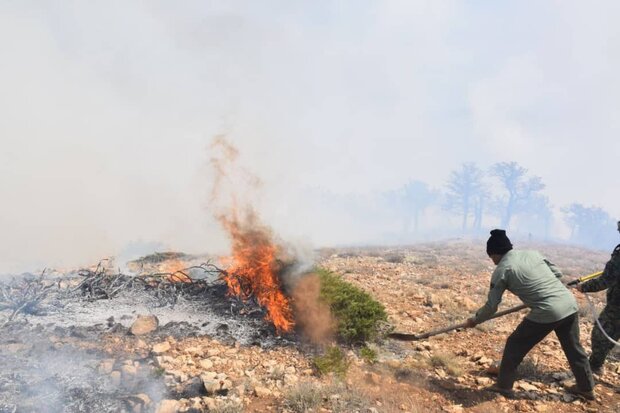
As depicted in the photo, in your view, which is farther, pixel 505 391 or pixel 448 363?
pixel 448 363

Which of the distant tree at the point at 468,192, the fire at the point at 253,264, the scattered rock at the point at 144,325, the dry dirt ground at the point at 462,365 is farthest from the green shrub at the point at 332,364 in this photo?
the distant tree at the point at 468,192

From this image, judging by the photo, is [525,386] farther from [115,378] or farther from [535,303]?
[115,378]

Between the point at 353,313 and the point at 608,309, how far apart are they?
3.59 meters

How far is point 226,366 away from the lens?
5.62 m

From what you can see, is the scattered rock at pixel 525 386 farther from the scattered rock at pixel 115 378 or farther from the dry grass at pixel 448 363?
the scattered rock at pixel 115 378

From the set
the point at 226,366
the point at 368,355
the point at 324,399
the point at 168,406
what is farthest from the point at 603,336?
the point at 168,406

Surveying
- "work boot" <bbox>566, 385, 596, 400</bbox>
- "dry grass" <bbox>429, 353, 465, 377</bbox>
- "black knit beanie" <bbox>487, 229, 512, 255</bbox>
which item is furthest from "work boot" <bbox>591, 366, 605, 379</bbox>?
"black knit beanie" <bbox>487, 229, 512, 255</bbox>

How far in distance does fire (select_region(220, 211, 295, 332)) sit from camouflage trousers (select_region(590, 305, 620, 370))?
471cm

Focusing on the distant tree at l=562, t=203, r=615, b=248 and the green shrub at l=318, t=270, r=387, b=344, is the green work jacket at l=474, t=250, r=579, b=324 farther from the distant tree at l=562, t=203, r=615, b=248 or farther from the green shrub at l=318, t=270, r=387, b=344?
the distant tree at l=562, t=203, r=615, b=248

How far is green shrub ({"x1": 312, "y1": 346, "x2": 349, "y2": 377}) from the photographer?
5.43 metres

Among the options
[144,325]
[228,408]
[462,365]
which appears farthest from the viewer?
[144,325]

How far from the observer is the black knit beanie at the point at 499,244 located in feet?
15.6

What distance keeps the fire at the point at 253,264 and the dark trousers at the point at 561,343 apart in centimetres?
377

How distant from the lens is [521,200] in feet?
307
